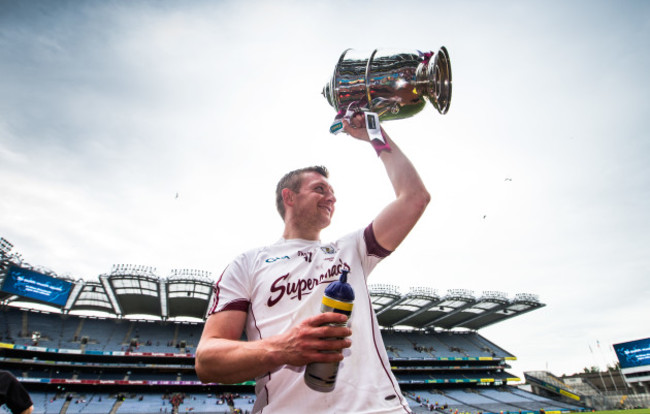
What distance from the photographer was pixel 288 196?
2.47 meters

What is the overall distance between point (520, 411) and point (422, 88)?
39.7 meters

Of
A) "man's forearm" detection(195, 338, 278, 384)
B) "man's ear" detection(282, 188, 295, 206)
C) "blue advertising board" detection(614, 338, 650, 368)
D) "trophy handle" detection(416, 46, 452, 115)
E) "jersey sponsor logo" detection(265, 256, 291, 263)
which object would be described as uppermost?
"trophy handle" detection(416, 46, 452, 115)

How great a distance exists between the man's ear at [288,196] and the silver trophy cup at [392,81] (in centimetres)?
73

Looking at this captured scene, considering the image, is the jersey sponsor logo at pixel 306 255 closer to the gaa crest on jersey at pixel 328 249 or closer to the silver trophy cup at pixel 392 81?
the gaa crest on jersey at pixel 328 249

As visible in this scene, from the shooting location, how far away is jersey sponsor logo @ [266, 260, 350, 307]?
1845 millimetres

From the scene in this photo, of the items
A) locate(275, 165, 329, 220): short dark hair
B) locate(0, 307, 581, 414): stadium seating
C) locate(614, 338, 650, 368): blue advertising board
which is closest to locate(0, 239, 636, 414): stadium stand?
locate(0, 307, 581, 414): stadium seating

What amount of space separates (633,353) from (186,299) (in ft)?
160

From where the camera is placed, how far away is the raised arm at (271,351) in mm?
1238

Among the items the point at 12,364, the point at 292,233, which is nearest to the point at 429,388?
the point at 12,364

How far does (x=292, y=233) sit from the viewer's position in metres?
2.40

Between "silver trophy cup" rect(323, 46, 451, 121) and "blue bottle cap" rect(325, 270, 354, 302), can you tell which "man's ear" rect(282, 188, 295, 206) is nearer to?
"silver trophy cup" rect(323, 46, 451, 121)

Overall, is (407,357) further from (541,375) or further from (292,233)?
(292,233)

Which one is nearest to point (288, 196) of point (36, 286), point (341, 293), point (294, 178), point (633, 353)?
point (294, 178)

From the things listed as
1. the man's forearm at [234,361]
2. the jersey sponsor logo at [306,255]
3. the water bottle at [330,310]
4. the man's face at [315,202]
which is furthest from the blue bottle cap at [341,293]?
the man's face at [315,202]
